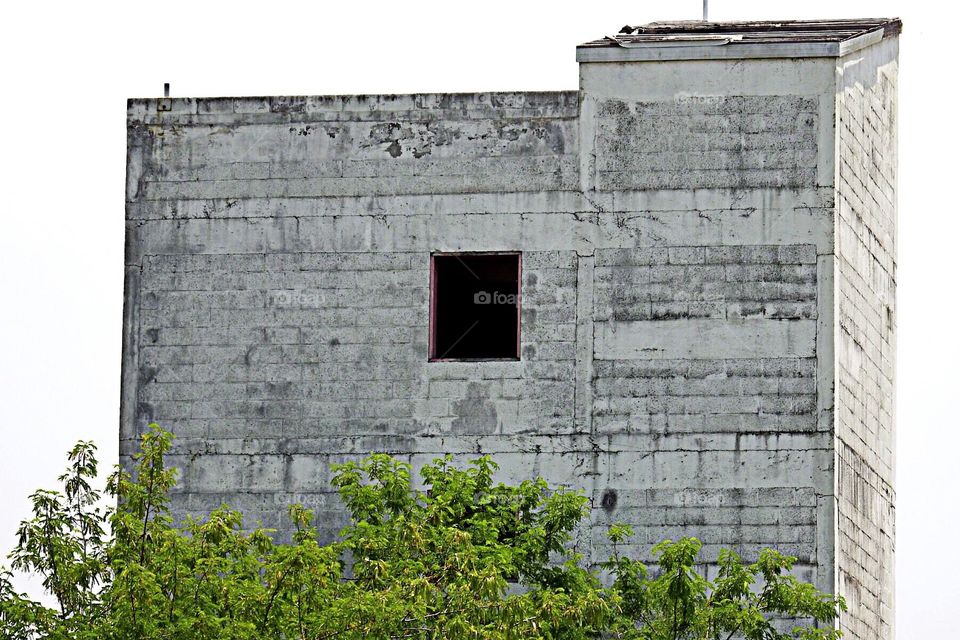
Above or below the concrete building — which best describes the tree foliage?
below

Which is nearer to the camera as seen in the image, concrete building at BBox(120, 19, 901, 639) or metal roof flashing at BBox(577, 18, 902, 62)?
concrete building at BBox(120, 19, 901, 639)

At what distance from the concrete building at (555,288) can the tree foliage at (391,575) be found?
773 mm

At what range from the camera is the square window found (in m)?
30.2

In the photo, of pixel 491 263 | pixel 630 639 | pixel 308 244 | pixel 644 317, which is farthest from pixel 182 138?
pixel 630 639

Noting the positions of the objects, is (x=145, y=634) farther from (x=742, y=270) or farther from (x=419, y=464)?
(x=742, y=270)

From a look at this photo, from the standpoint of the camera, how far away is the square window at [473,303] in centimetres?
3022

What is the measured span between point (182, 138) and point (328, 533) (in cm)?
575

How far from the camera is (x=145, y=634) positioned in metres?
25.3
